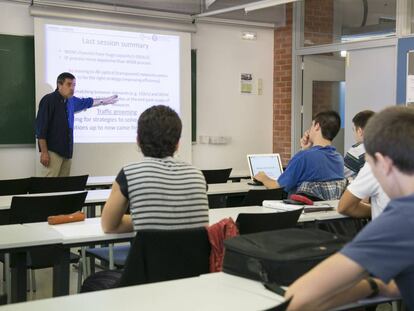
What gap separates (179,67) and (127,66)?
71cm

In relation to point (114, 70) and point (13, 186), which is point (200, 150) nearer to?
point (114, 70)

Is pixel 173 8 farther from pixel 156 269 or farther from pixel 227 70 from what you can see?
pixel 156 269

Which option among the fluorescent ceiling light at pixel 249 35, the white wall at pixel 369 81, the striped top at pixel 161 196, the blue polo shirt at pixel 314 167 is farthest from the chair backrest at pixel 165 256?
the fluorescent ceiling light at pixel 249 35

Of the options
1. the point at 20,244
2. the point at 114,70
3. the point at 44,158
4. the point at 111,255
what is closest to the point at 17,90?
the point at 44,158

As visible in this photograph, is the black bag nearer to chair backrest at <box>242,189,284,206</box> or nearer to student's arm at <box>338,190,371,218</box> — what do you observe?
→ student's arm at <box>338,190,371,218</box>

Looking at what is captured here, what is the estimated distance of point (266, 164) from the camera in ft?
17.4

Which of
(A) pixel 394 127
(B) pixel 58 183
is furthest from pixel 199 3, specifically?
(A) pixel 394 127

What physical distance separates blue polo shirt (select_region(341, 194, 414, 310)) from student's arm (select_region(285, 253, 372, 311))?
24 mm

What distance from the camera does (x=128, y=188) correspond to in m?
2.42

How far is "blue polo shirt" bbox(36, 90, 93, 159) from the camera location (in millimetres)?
5809

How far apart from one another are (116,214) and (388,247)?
1.46 metres

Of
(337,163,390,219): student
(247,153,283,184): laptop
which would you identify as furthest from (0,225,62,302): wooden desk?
Answer: (247,153,283,184): laptop

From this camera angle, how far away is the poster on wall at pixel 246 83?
7.73m

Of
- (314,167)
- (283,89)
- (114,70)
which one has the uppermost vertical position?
(114,70)
